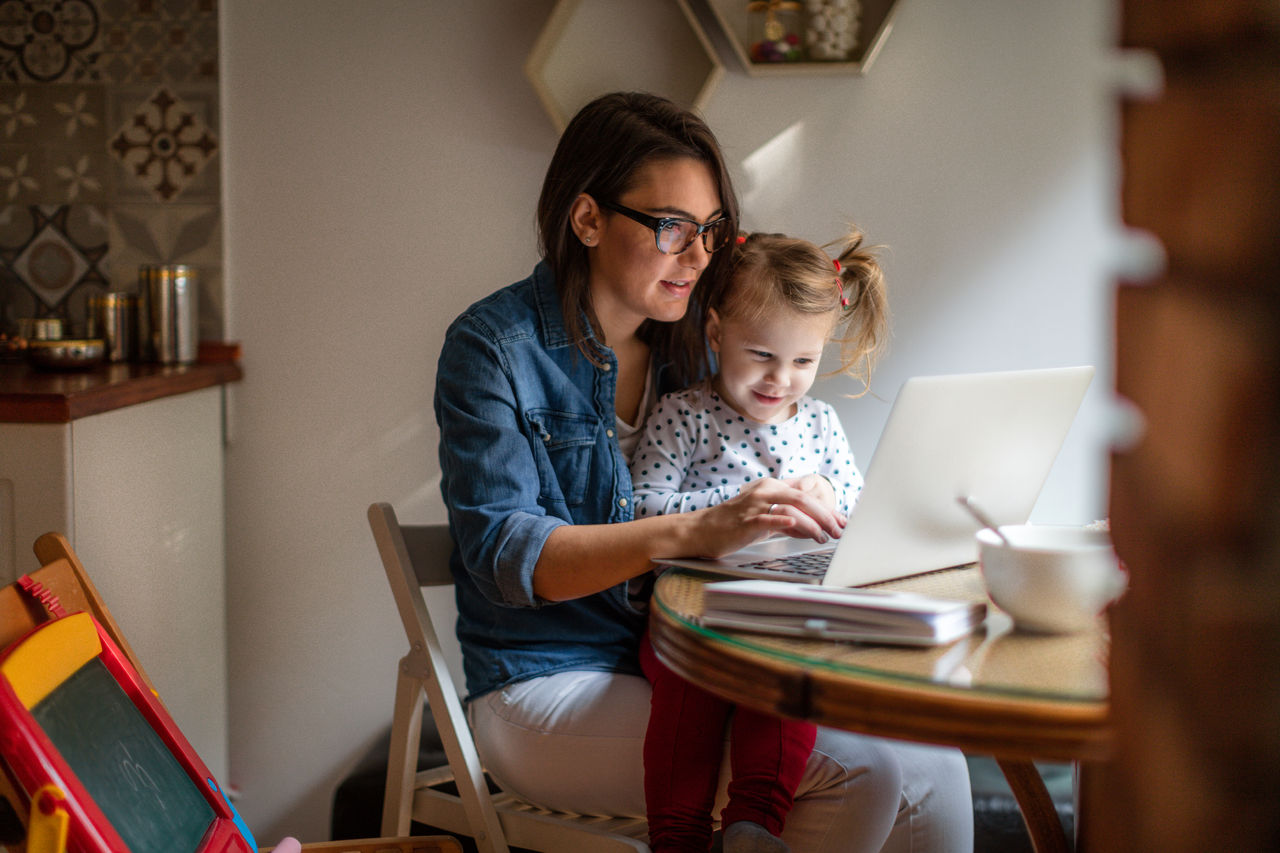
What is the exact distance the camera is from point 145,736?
1.15m

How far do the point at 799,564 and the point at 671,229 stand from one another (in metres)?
0.58

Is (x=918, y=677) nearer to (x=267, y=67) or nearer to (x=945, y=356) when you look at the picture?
(x=945, y=356)

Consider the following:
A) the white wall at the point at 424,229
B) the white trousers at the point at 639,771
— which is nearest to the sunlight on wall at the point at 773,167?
the white wall at the point at 424,229

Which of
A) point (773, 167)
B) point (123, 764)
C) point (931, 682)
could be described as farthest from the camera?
point (773, 167)

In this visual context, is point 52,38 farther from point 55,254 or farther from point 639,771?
point 639,771

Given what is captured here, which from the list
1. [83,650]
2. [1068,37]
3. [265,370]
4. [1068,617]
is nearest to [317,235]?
[265,370]

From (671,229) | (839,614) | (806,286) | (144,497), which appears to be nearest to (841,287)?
(806,286)

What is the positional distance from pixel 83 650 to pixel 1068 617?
96 centimetres

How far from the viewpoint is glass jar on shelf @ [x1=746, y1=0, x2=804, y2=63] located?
203 cm

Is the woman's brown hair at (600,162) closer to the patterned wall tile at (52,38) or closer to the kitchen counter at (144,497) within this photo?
the kitchen counter at (144,497)

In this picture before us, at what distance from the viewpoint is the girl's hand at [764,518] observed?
1.17 meters

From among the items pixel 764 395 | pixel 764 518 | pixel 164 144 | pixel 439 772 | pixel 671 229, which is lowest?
pixel 439 772

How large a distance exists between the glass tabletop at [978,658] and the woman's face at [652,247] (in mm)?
660

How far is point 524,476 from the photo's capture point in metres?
1.45
